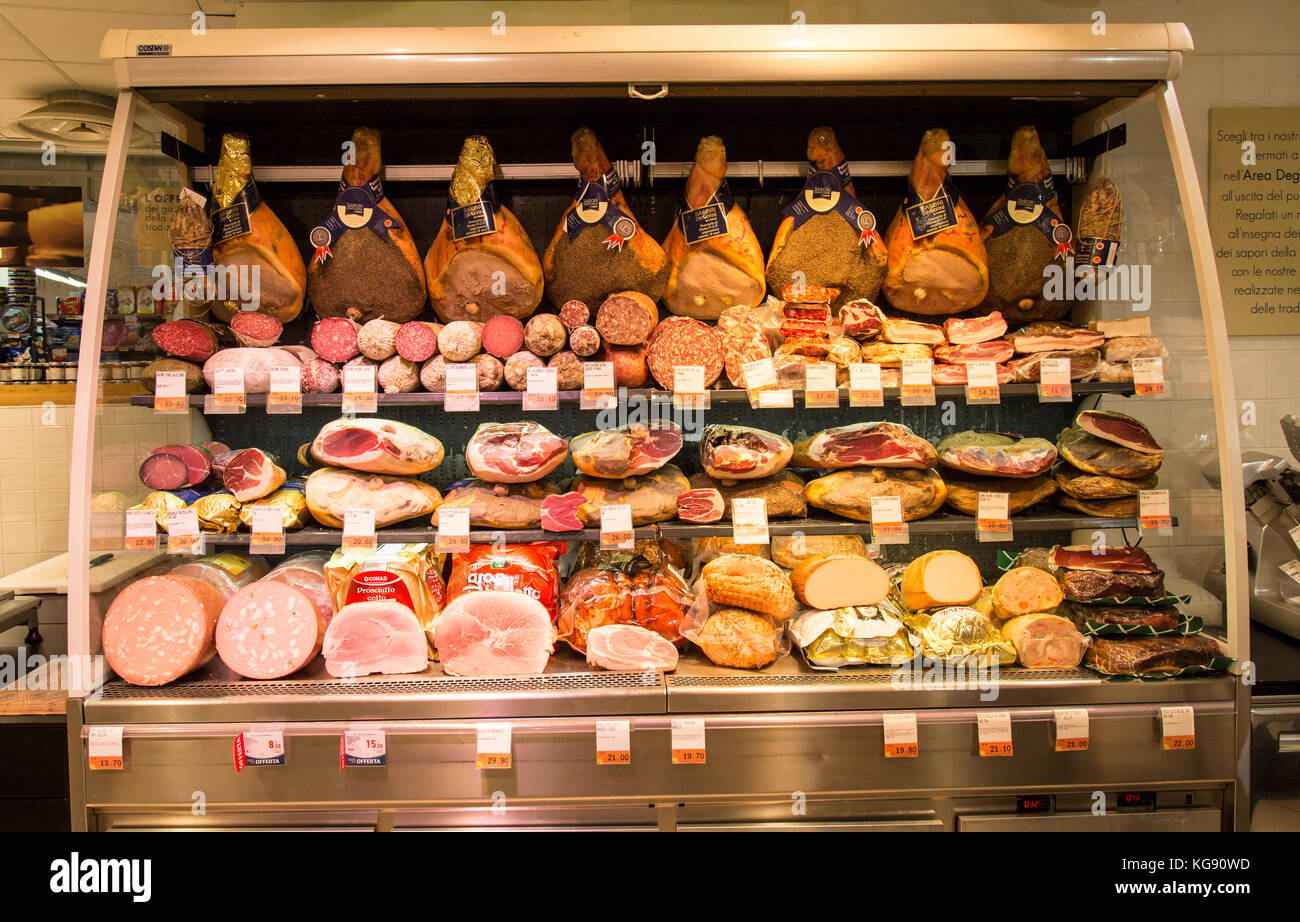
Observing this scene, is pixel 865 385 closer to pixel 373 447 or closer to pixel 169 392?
pixel 373 447

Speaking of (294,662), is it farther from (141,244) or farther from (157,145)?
(157,145)

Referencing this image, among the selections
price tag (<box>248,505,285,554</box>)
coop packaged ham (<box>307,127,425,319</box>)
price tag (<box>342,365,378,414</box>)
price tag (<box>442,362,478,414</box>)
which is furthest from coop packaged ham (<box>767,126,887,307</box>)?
price tag (<box>248,505,285,554</box>)

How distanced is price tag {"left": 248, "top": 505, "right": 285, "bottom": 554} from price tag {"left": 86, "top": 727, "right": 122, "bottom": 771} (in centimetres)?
70

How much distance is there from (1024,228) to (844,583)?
1.63 meters

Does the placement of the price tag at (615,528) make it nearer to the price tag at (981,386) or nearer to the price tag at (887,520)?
the price tag at (887,520)

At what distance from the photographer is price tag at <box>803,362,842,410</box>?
2.59 meters

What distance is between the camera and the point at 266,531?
2574mm

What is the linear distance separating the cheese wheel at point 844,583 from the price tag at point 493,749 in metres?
1.17

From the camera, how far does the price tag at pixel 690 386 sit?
8.46 feet

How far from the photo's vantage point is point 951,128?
3.14 m

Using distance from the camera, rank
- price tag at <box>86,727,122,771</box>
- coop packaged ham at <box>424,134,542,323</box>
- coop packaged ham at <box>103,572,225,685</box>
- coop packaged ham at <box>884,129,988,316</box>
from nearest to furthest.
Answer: price tag at <box>86,727,122,771</box>
coop packaged ham at <box>103,572,225,685</box>
coop packaged ham at <box>424,134,542,323</box>
coop packaged ham at <box>884,129,988,316</box>

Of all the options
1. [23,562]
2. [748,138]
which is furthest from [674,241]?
[23,562]

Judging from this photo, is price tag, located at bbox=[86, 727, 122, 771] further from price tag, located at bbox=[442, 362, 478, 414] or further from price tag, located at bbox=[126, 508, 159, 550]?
price tag, located at bbox=[442, 362, 478, 414]

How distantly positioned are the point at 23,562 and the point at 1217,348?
604 cm
